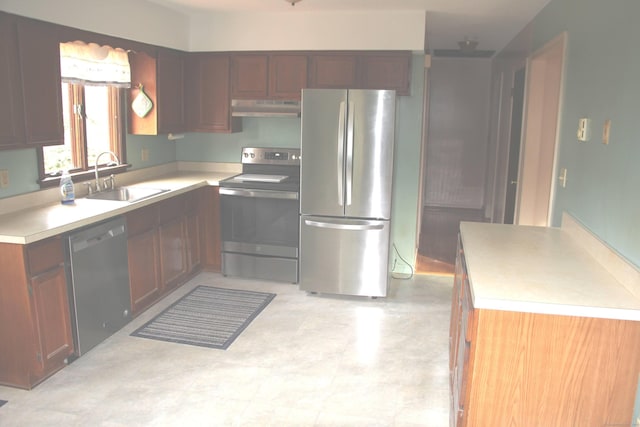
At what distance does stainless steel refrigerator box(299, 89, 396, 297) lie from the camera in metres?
4.03

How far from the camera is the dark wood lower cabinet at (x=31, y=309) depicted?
276 centimetres

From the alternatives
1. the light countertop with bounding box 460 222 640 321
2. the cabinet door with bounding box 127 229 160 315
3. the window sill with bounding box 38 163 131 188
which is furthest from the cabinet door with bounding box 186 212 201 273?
the light countertop with bounding box 460 222 640 321

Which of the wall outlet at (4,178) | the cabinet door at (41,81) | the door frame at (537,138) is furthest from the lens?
the door frame at (537,138)

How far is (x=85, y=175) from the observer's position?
3.97 m

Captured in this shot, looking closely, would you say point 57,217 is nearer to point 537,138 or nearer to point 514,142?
point 537,138

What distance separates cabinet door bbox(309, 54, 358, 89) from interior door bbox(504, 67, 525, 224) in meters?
1.70

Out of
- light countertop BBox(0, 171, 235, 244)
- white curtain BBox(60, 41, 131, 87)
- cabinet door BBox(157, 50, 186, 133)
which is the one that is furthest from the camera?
cabinet door BBox(157, 50, 186, 133)

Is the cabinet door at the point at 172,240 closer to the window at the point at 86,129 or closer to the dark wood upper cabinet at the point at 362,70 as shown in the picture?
the window at the point at 86,129

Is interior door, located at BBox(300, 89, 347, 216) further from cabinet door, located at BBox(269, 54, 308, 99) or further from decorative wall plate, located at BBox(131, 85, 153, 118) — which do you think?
decorative wall plate, located at BBox(131, 85, 153, 118)

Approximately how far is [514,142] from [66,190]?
425cm

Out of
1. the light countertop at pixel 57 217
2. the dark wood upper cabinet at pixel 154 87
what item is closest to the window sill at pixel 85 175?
the light countertop at pixel 57 217

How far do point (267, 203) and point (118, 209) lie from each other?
55.9 inches

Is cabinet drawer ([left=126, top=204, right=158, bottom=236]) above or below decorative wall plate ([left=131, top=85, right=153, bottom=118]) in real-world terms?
below

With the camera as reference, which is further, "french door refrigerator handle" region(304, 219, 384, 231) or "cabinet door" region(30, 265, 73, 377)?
"french door refrigerator handle" region(304, 219, 384, 231)
